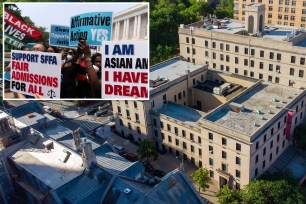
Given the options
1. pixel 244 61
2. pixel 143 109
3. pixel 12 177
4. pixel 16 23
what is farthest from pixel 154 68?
pixel 16 23

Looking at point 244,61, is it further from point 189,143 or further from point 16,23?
point 16,23

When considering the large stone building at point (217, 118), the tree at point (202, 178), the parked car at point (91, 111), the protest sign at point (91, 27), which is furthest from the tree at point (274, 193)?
the parked car at point (91, 111)

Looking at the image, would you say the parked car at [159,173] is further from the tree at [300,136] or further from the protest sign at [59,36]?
the protest sign at [59,36]

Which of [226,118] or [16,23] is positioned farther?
[226,118]

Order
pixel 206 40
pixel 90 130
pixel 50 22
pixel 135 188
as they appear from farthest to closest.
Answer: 1. pixel 206 40
2. pixel 90 130
3. pixel 135 188
4. pixel 50 22

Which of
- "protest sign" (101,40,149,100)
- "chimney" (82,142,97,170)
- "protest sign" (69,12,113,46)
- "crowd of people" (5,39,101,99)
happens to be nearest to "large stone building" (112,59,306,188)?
"chimney" (82,142,97,170)

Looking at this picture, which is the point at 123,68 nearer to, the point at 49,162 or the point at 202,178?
the point at 49,162

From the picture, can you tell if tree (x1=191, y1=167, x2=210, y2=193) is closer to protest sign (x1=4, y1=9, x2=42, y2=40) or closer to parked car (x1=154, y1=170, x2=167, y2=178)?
parked car (x1=154, y1=170, x2=167, y2=178)

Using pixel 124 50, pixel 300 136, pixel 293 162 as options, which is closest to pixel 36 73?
pixel 124 50

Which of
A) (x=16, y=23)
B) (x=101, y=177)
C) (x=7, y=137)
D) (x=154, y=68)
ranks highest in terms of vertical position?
(x=16, y=23)

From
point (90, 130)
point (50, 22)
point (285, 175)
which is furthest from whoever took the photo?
point (90, 130)
